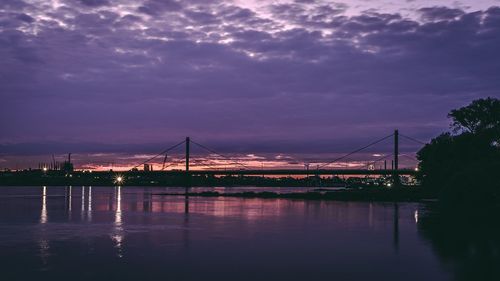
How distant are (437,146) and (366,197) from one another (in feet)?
70.5

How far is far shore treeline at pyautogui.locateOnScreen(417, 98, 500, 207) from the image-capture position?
45.7 m

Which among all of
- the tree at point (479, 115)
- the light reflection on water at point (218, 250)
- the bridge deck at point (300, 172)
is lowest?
the light reflection on water at point (218, 250)

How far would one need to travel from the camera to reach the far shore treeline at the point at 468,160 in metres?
45.7

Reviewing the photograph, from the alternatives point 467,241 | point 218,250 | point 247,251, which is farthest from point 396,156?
point 218,250

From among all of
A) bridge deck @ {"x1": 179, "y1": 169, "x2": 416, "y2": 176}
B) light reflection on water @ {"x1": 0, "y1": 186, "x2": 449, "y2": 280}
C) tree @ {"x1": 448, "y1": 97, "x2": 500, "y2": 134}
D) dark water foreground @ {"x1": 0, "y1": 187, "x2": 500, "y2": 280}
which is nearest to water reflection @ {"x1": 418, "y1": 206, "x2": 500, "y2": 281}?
dark water foreground @ {"x1": 0, "y1": 187, "x2": 500, "y2": 280}

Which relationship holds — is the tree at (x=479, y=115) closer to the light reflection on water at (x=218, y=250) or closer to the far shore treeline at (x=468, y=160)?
the far shore treeline at (x=468, y=160)

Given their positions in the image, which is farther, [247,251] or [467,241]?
[467,241]

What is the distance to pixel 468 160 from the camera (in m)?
56.2

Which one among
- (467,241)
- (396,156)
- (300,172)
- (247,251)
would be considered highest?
(396,156)

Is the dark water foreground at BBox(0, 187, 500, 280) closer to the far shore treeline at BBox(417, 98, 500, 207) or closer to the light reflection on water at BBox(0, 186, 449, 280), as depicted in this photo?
the light reflection on water at BBox(0, 186, 449, 280)

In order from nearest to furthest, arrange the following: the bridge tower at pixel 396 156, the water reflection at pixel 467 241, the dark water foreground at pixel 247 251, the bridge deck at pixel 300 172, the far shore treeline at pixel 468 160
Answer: the dark water foreground at pixel 247 251
the water reflection at pixel 467 241
the far shore treeline at pixel 468 160
the bridge tower at pixel 396 156
the bridge deck at pixel 300 172

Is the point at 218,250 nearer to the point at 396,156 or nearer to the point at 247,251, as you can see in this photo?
the point at 247,251

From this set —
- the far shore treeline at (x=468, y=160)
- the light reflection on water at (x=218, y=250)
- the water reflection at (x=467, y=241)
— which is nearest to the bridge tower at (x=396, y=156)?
the far shore treeline at (x=468, y=160)

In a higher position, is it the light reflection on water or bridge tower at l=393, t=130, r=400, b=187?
bridge tower at l=393, t=130, r=400, b=187
